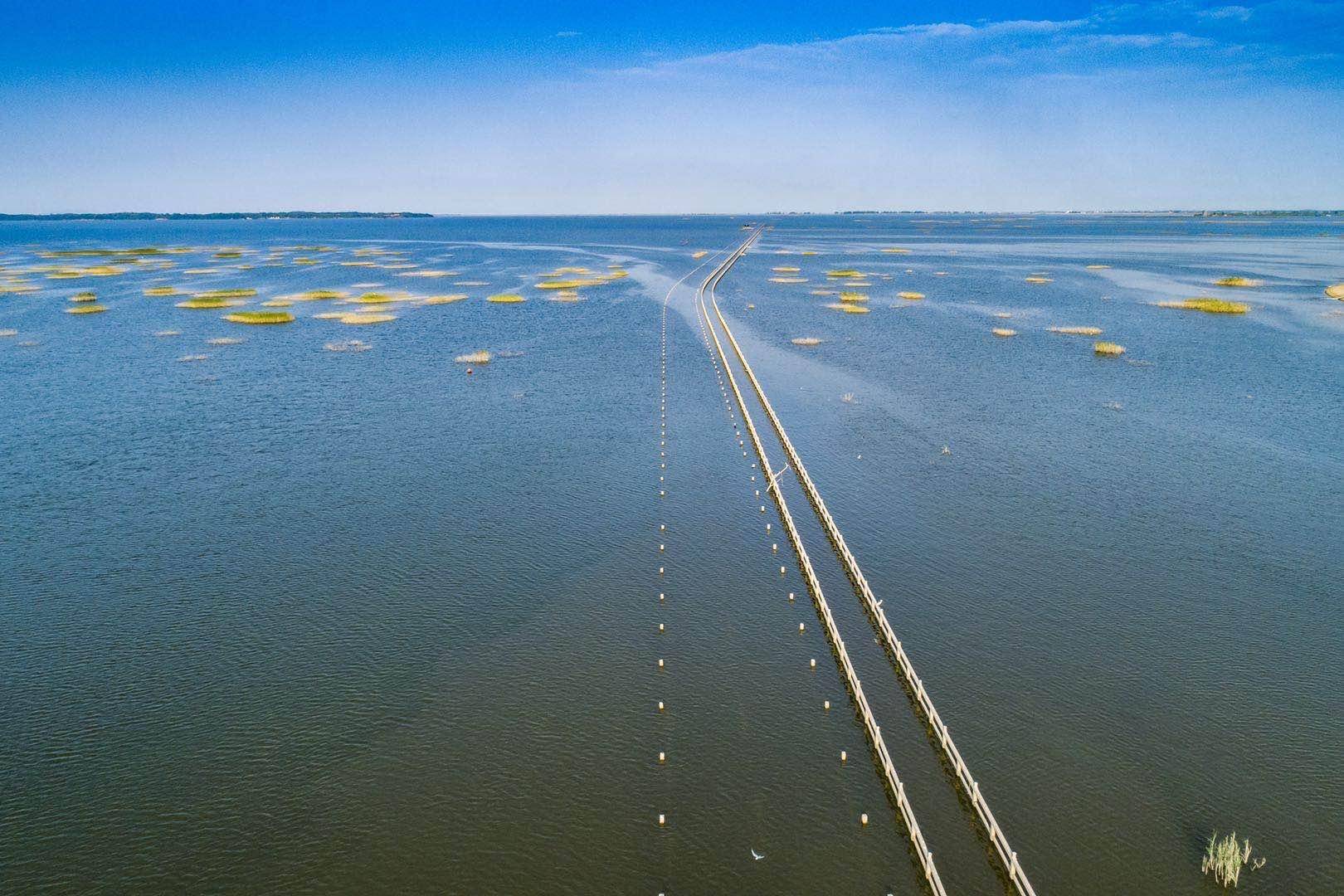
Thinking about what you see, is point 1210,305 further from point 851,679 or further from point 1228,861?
point 1228,861

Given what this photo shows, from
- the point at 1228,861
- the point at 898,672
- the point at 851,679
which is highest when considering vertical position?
the point at 851,679

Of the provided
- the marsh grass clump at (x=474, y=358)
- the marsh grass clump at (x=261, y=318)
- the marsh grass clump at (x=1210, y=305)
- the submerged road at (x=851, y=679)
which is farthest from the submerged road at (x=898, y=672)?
the marsh grass clump at (x=1210, y=305)

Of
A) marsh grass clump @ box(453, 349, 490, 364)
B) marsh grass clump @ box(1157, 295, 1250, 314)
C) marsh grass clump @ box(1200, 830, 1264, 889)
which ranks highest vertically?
marsh grass clump @ box(1157, 295, 1250, 314)

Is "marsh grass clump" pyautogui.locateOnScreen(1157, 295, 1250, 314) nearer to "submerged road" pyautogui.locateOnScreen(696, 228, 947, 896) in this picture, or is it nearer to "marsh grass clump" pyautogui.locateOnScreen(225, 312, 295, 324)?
"submerged road" pyautogui.locateOnScreen(696, 228, 947, 896)

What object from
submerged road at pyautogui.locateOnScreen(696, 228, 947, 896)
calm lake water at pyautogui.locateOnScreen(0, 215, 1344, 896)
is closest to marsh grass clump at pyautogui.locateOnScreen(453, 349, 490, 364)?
calm lake water at pyautogui.locateOnScreen(0, 215, 1344, 896)

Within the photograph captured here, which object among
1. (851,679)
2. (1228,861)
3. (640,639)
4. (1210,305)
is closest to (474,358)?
(640,639)

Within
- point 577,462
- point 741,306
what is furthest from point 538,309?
point 577,462
